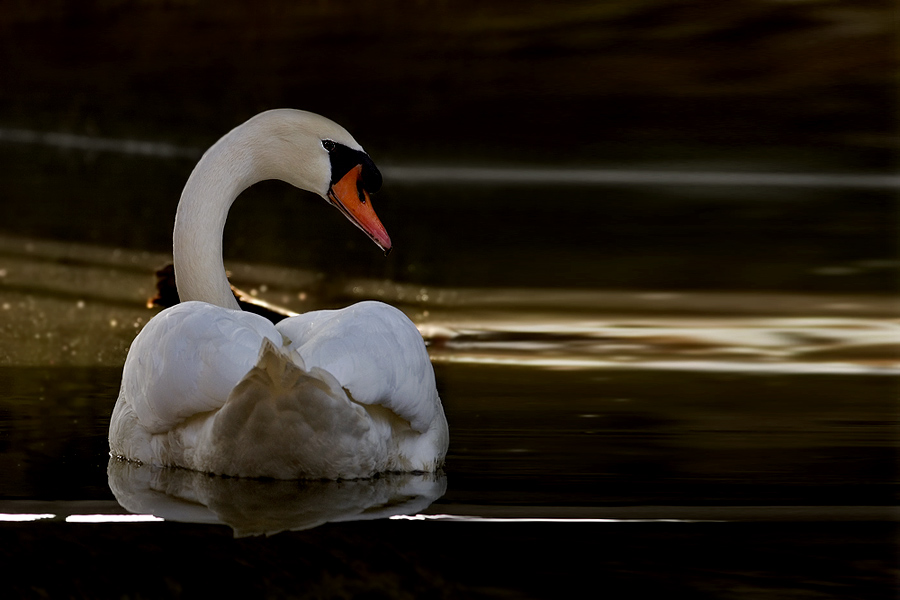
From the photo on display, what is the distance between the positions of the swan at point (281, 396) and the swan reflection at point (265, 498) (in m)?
0.03

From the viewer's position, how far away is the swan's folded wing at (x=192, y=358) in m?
2.86

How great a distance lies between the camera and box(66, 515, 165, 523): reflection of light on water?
9.33 feet

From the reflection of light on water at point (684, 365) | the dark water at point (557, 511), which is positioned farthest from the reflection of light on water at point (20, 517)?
the reflection of light on water at point (684, 365)

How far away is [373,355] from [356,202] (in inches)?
36.2

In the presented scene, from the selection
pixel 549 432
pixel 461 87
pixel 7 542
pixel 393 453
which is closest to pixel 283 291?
pixel 549 432

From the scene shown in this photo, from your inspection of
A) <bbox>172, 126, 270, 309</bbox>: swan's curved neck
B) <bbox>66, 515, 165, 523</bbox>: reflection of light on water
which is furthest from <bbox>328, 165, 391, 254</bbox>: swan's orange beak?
<bbox>66, 515, 165, 523</bbox>: reflection of light on water

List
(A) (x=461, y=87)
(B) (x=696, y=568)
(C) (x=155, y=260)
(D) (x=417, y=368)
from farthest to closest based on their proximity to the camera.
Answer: (A) (x=461, y=87) → (C) (x=155, y=260) → (D) (x=417, y=368) → (B) (x=696, y=568)

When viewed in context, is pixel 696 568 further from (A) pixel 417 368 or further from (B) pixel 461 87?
(B) pixel 461 87

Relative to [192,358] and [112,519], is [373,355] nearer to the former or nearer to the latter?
[192,358]

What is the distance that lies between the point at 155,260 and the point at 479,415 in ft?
12.6

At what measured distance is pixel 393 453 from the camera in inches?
126

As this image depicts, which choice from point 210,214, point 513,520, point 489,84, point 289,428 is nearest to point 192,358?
point 289,428

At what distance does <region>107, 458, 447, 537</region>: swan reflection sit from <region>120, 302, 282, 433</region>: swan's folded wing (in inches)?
5.4

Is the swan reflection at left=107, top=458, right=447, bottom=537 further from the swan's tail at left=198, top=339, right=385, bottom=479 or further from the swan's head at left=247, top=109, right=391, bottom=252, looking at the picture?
the swan's head at left=247, top=109, right=391, bottom=252
